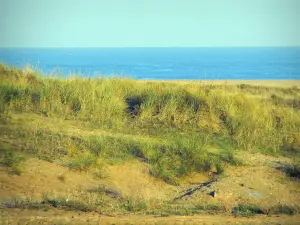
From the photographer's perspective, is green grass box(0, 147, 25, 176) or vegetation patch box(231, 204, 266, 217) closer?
vegetation patch box(231, 204, 266, 217)

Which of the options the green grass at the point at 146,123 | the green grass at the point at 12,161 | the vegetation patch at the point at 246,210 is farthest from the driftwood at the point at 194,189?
the green grass at the point at 12,161

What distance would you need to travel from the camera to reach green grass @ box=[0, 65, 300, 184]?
10.6m

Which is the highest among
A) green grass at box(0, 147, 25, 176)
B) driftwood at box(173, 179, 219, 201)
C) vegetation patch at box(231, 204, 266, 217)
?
green grass at box(0, 147, 25, 176)

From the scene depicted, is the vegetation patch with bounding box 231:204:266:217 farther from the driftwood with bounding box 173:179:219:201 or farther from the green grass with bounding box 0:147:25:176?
the green grass with bounding box 0:147:25:176

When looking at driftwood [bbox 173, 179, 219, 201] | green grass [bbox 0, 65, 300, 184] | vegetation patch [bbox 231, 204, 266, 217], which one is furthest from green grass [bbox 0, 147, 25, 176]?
vegetation patch [bbox 231, 204, 266, 217]

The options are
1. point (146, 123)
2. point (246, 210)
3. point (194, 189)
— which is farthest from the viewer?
point (146, 123)

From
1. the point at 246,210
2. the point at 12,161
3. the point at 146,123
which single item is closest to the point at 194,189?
the point at 246,210

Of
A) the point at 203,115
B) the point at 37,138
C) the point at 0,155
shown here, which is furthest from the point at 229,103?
the point at 0,155

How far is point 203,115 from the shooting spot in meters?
13.9

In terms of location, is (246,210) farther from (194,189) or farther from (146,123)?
(146,123)

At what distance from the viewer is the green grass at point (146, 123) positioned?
34.6 feet

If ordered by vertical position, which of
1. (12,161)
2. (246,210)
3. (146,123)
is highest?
(146,123)

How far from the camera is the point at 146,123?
13.5 metres

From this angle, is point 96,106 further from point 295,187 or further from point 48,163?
point 295,187
